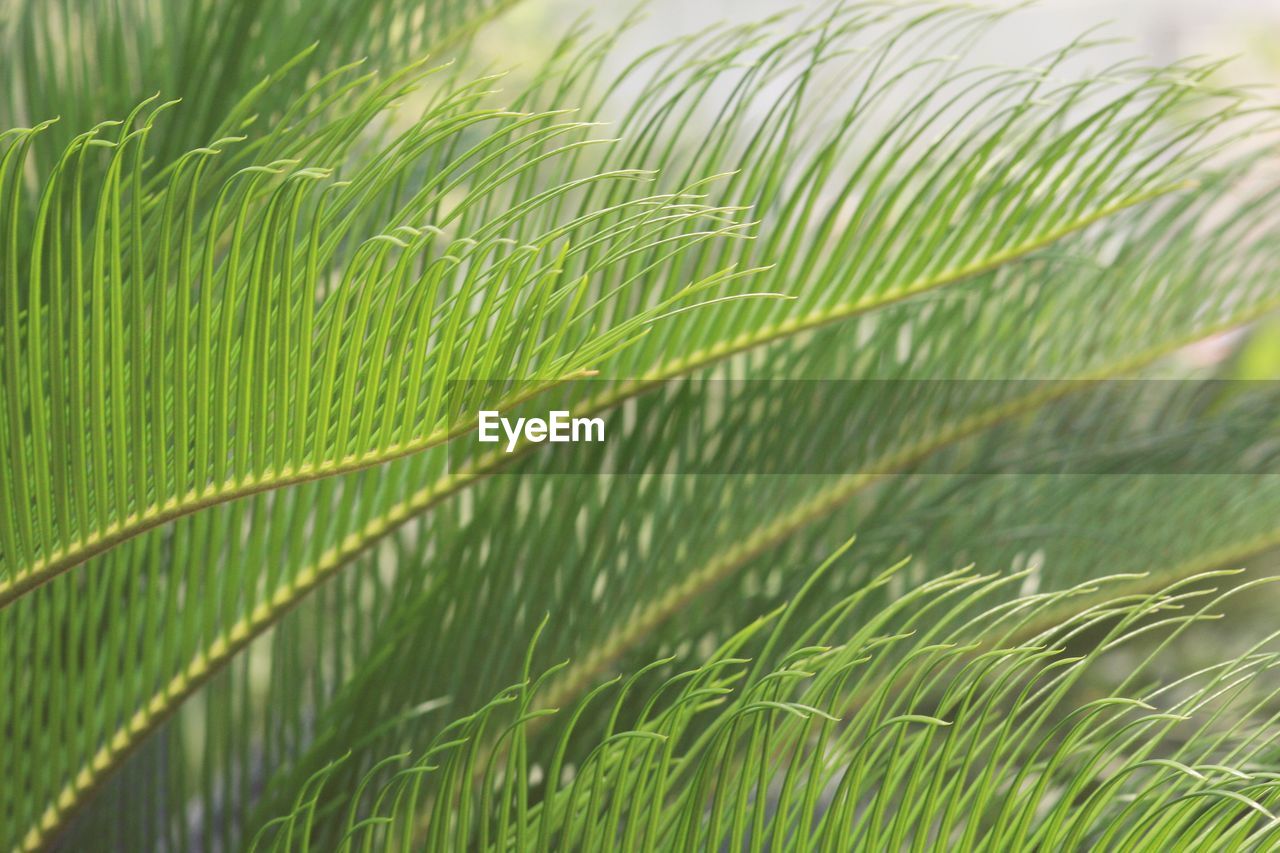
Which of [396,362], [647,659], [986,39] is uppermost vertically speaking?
[986,39]

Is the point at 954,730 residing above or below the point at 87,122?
below

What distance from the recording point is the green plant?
14.3 inches

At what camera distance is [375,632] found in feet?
2.35

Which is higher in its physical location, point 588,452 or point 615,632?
point 588,452

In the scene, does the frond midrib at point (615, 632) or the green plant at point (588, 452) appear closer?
the green plant at point (588, 452)

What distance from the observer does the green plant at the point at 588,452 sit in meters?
0.36

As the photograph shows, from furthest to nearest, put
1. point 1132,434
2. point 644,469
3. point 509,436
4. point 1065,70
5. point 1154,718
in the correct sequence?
point 1065,70, point 1132,434, point 644,469, point 509,436, point 1154,718

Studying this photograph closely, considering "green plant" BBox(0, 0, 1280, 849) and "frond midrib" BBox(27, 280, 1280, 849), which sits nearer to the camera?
"green plant" BBox(0, 0, 1280, 849)

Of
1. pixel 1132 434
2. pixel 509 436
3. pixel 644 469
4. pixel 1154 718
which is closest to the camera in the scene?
pixel 1154 718

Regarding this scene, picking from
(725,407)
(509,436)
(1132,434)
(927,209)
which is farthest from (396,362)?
(1132,434)

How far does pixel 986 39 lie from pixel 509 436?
162cm

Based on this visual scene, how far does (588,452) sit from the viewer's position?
65cm

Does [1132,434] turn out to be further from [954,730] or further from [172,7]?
[172,7]

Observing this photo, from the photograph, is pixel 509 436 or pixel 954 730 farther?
pixel 509 436
